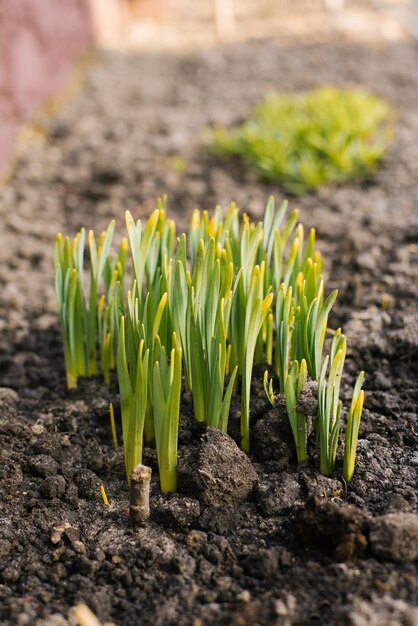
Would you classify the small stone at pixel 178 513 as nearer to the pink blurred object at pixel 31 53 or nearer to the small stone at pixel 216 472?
the small stone at pixel 216 472

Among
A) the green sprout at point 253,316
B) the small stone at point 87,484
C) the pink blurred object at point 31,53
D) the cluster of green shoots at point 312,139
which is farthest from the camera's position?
the pink blurred object at point 31,53

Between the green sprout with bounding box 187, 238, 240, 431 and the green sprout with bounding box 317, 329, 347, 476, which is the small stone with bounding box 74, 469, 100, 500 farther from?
the green sprout with bounding box 317, 329, 347, 476

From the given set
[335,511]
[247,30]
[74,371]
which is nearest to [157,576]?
[335,511]

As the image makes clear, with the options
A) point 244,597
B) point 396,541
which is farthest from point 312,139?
point 244,597

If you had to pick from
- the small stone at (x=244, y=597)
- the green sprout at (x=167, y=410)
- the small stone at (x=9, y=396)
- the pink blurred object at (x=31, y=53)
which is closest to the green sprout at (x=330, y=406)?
the green sprout at (x=167, y=410)

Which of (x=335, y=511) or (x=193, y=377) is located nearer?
(x=335, y=511)

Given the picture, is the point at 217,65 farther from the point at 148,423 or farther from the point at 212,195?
the point at 148,423
